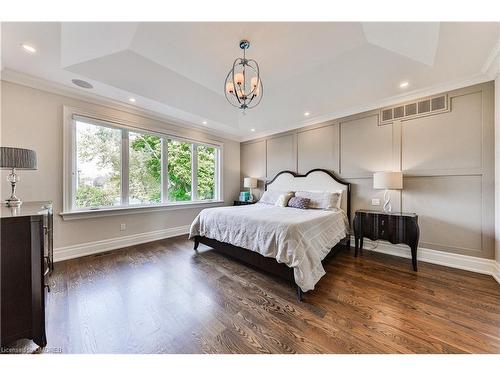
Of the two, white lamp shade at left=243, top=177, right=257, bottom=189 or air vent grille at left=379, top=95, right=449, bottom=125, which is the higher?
air vent grille at left=379, top=95, right=449, bottom=125

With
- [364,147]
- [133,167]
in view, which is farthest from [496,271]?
[133,167]

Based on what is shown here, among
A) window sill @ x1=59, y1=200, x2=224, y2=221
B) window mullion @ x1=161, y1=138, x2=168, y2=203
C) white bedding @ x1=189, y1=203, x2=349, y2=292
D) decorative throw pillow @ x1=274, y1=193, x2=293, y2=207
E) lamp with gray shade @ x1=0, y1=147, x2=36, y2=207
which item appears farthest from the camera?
window mullion @ x1=161, y1=138, x2=168, y2=203

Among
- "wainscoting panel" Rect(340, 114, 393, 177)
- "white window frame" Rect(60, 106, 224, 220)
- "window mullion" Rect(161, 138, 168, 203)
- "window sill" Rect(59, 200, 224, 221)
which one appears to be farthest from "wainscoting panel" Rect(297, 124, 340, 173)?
"window mullion" Rect(161, 138, 168, 203)

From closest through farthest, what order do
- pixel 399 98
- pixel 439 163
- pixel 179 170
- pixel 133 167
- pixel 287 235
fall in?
pixel 287 235, pixel 439 163, pixel 399 98, pixel 133 167, pixel 179 170

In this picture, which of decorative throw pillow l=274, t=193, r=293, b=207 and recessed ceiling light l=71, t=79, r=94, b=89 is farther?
decorative throw pillow l=274, t=193, r=293, b=207

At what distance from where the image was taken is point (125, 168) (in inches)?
137

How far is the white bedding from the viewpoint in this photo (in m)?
1.97

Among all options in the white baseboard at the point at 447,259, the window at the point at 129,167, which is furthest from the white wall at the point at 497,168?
the window at the point at 129,167

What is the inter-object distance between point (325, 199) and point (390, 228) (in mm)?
1044

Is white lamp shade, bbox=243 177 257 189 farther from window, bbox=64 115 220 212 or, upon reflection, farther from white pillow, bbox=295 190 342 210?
white pillow, bbox=295 190 342 210

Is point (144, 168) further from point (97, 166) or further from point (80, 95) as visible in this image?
point (80, 95)

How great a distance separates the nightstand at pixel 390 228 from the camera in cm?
257
